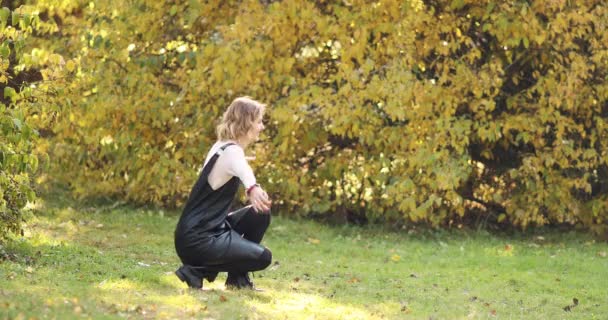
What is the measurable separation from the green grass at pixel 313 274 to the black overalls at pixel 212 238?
0.20 meters

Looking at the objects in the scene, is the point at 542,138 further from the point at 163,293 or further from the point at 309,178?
the point at 163,293

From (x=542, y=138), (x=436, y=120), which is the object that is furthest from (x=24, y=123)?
(x=542, y=138)

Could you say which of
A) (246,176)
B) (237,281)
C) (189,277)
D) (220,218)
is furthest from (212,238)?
(246,176)

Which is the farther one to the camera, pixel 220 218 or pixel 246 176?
pixel 220 218

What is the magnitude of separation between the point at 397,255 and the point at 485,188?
1.96 m

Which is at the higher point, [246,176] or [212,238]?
[246,176]

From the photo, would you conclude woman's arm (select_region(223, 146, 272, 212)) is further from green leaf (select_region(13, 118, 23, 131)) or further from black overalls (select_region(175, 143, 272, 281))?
green leaf (select_region(13, 118, 23, 131))

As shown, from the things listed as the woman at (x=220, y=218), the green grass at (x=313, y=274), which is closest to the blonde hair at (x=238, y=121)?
the woman at (x=220, y=218)

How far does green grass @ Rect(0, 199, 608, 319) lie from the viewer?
6012 millimetres

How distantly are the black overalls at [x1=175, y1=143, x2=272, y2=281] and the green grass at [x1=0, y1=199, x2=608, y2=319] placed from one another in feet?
0.65

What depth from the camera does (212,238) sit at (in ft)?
Answer: 20.9

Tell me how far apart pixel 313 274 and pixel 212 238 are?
5.99 ft

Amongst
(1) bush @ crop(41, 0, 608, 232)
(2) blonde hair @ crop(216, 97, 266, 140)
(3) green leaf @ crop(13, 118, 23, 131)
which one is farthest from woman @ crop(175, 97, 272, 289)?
(1) bush @ crop(41, 0, 608, 232)

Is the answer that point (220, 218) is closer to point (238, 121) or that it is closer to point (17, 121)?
point (238, 121)
